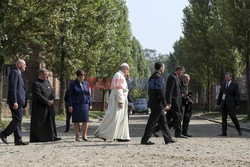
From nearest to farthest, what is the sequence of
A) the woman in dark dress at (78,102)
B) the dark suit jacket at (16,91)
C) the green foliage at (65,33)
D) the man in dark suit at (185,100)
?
1. the dark suit jacket at (16,91)
2. the woman in dark dress at (78,102)
3. the man in dark suit at (185,100)
4. the green foliage at (65,33)

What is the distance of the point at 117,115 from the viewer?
13.3 m

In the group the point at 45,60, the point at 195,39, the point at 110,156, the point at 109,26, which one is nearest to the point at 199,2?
the point at 195,39

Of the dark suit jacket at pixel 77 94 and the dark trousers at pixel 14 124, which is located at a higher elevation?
the dark suit jacket at pixel 77 94

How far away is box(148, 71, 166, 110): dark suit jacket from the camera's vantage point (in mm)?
12344

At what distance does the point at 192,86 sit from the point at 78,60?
34340 millimetres

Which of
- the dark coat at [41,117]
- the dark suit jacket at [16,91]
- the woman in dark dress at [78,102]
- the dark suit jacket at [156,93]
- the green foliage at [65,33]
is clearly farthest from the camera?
the green foliage at [65,33]

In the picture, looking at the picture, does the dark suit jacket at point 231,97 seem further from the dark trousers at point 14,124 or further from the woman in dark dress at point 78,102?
the dark trousers at point 14,124

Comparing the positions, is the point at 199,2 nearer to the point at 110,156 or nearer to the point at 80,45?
the point at 80,45

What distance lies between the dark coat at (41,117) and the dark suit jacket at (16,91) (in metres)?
0.70

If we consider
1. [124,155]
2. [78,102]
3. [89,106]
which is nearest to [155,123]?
[78,102]

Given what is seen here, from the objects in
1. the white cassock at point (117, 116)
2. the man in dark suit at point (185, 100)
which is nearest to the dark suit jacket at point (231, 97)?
the man in dark suit at point (185, 100)

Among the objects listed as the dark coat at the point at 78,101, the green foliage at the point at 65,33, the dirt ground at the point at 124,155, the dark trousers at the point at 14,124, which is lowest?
the dirt ground at the point at 124,155

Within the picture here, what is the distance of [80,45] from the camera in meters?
30.4

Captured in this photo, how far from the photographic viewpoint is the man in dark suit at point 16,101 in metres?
12.2
